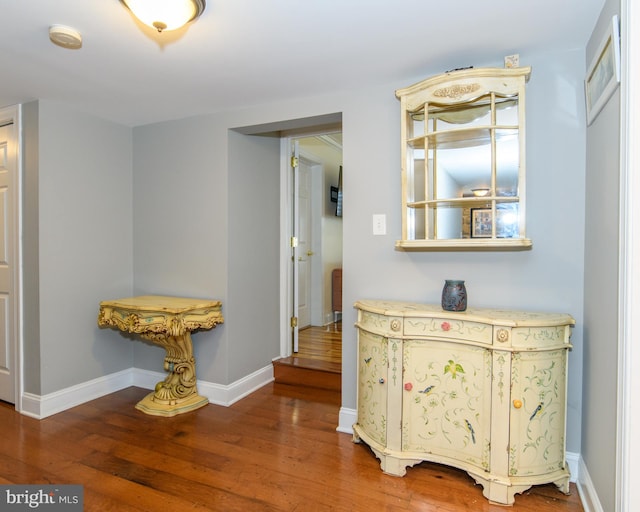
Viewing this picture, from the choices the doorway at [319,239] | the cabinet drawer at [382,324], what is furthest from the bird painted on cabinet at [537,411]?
the doorway at [319,239]

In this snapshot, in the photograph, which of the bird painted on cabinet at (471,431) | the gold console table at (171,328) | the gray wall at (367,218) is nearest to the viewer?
the bird painted on cabinet at (471,431)

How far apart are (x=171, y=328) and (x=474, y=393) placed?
186cm

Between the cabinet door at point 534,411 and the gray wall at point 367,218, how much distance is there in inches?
10.2

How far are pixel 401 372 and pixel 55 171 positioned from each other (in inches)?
105

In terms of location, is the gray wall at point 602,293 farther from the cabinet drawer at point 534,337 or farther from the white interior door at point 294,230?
the white interior door at point 294,230

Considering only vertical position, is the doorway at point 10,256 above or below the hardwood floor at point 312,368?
above

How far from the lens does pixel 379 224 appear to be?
236 cm

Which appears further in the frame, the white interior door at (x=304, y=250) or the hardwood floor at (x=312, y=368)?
the white interior door at (x=304, y=250)

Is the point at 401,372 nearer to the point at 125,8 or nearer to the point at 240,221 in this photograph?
the point at 240,221

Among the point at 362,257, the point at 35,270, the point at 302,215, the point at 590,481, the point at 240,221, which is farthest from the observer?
the point at 302,215

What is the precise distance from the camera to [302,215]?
15.3 feet

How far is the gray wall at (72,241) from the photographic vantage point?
8.56 feet

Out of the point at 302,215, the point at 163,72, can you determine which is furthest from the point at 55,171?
the point at 302,215

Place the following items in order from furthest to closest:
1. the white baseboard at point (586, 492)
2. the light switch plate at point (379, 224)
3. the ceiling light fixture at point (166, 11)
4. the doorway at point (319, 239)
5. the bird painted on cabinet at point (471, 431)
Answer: the doorway at point (319, 239) → the light switch plate at point (379, 224) → the bird painted on cabinet at point (471, 431) → the white baseboard at point (586, 492) → the ceiling light fixture at point (166, 11)
